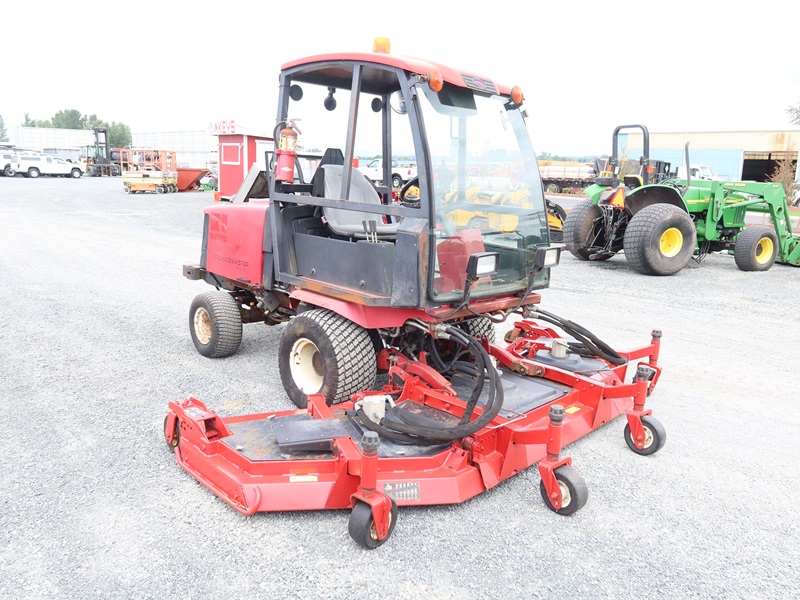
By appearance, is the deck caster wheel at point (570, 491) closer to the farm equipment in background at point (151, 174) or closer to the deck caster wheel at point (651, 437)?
the deck caster wheel at point (651, 437)

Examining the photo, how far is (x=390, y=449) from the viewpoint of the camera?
10.5 feet

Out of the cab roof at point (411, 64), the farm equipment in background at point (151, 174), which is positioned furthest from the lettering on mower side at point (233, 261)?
the farm equipment in background at point (151, 174)

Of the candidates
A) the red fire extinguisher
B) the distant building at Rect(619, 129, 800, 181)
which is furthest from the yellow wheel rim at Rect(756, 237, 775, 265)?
the distant building at Rect(619, 129, 800, 181)

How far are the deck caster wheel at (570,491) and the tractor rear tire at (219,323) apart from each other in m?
3.06

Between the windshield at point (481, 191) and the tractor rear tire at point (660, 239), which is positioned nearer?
the windshield at point (481, 191)

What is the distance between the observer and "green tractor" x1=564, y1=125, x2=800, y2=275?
9500 mm

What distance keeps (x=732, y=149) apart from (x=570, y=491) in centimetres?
4420

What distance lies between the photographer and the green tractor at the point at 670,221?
9500 millimetres

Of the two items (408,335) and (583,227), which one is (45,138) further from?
(408,335)

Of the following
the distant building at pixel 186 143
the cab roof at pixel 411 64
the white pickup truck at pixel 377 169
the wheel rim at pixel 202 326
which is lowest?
the wheel rim at pixel 202 326

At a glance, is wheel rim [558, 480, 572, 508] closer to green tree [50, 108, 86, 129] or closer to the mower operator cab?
the mower operator cab

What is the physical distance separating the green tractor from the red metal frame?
6.45 metres

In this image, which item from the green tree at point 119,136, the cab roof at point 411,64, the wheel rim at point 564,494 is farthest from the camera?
the green tree at point 119,136

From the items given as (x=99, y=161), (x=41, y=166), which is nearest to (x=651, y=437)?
(x=41, y=166)
